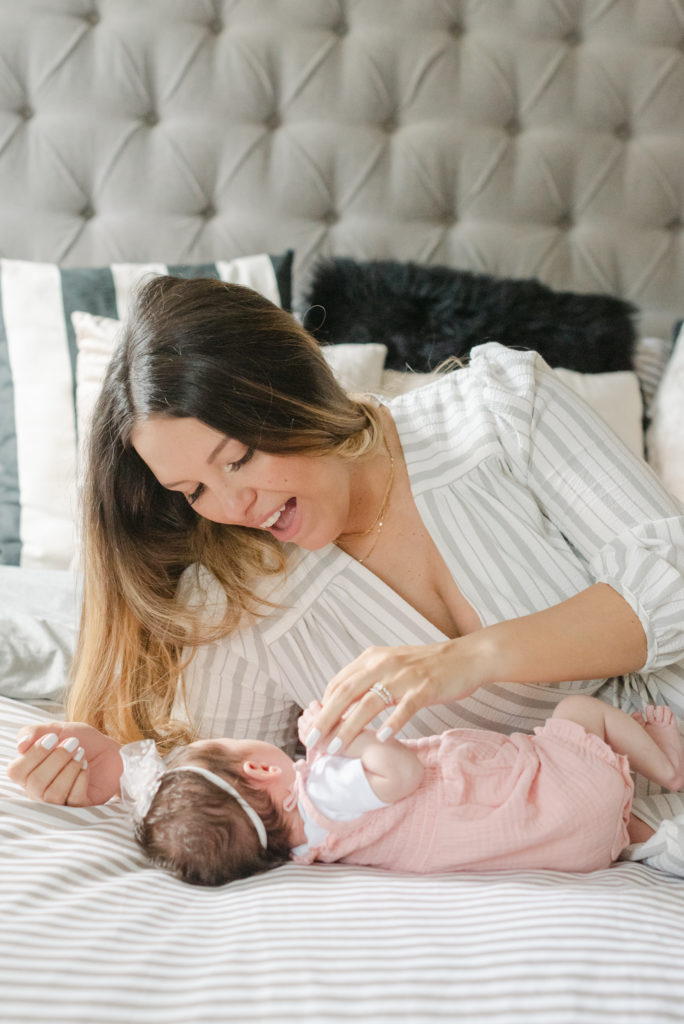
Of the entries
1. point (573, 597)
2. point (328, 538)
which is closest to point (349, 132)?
point (328, 538)

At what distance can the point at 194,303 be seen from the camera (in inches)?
49.6

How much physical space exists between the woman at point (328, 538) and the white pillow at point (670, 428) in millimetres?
604

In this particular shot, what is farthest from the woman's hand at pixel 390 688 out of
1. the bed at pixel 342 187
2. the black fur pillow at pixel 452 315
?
the black fur pillow at pixel 452 315

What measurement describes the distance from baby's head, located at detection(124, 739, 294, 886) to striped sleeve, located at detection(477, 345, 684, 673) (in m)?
0.57

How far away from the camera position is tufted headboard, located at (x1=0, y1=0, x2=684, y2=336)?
2188 millimetres

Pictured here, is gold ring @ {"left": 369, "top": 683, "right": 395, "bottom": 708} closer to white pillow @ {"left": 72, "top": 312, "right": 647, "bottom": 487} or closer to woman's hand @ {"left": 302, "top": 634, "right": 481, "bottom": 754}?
woman's hand @ {"left": 302, "top": 634, "right": 481, "bottom": 754}

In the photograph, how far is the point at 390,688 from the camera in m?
1.10

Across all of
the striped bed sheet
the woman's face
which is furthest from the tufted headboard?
the striped bed sheet

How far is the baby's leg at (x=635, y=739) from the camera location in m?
1.21

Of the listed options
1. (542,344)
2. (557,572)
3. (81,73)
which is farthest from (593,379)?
(81,73)

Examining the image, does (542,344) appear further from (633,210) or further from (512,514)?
(512,514)

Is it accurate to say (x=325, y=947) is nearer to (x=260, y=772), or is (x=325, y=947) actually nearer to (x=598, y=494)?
(x=260, y=772)

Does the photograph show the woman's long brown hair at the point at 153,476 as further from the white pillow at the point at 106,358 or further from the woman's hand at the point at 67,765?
the white pillow at the point at 106,358

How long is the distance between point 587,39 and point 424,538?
1575 millimetres
